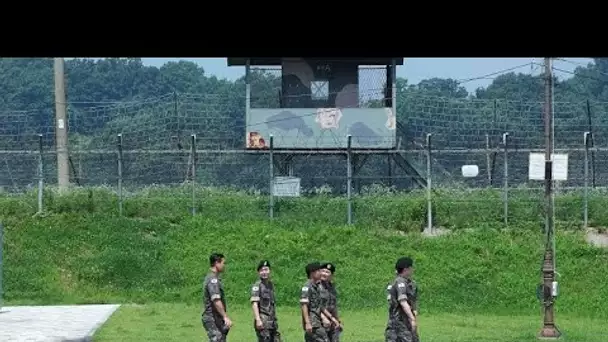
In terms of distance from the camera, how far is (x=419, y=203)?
35156mm

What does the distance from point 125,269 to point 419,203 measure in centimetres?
743

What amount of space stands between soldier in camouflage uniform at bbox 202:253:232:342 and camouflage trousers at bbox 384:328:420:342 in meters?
2.27

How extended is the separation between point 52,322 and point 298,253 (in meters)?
7.97

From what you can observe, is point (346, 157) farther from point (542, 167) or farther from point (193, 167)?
point (542, 167)

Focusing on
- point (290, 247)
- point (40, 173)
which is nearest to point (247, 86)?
point (40, 173)

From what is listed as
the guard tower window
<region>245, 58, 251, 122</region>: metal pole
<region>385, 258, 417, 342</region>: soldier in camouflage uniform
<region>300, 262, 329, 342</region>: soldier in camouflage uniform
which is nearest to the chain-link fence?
<region>245, 58, 251, 122</region>: metal pole

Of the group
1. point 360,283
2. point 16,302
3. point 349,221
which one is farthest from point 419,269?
point 16,302

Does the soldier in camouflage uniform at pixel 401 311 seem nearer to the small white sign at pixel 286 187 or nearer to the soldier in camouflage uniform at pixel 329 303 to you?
the soldier in camouflage uniform at pixel 329 303

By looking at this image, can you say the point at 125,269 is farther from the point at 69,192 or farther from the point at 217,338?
the point at 217,338

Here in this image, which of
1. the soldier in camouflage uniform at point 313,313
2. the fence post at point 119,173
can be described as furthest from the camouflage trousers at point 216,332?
the fence post at point 119,173

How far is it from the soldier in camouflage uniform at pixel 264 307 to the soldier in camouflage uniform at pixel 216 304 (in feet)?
1.79

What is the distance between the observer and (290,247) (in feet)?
108

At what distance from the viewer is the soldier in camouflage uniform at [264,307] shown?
1975 cm

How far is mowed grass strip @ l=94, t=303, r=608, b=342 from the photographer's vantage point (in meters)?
23.9
